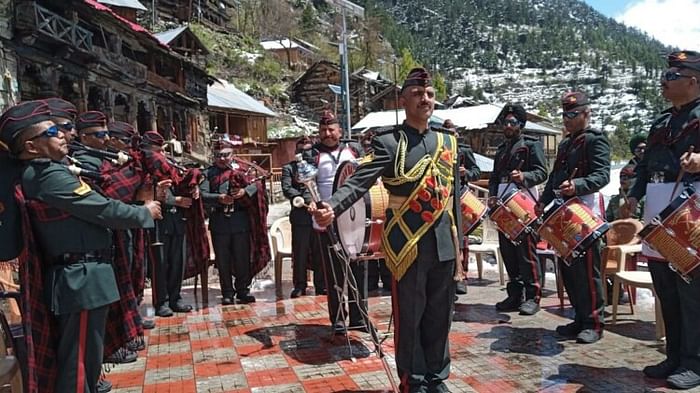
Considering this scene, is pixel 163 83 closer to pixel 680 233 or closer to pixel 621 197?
pixel 621 197

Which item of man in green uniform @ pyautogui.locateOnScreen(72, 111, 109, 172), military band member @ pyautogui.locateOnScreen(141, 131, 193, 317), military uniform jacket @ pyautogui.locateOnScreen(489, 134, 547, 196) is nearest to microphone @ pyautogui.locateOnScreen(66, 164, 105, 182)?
man in green uniform @ pyautogui.locateOnScreen(72, 111, 109, 172)

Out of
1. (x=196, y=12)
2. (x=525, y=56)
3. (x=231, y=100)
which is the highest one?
(x=525, y=56)

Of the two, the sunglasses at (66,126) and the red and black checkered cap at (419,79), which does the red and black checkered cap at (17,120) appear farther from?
the red and black checkered cap at (419,79)

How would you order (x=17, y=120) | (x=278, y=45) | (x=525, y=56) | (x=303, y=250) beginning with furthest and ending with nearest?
(x=525, y=56), (x=278, y=45), (x=303, y=250), (x=17, y=120)

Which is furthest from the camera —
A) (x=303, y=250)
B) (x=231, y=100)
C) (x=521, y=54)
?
(x=521, y=54)

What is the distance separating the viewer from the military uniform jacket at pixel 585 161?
443 centimetres

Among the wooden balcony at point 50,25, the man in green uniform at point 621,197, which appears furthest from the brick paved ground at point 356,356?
the wooden balcony at point 50,25

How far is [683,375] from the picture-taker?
11.7 feet

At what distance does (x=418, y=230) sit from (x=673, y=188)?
1682 millimetres

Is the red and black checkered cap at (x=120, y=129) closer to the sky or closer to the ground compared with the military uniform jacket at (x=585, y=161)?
closer to the sky

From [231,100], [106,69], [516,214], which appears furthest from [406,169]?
[231,100]

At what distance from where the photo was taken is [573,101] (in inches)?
183

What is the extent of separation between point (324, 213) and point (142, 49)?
1953 cm

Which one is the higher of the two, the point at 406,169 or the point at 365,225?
the point at 406,169
